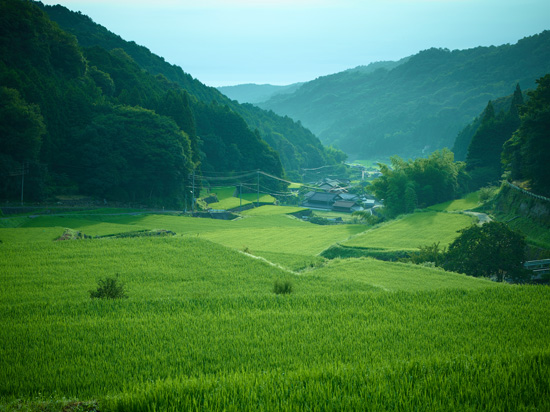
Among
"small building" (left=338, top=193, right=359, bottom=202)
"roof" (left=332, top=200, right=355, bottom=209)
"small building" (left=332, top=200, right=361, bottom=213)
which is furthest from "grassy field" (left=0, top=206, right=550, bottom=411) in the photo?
"small building" (left=338, top=193, right=359, bottom=202)

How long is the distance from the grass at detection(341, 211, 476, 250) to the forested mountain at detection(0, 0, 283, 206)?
88.8 feet

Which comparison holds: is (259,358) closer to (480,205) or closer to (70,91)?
(480,205)

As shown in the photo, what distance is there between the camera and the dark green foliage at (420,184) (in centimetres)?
4806

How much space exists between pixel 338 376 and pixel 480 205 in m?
41.0

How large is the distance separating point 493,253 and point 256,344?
17.1 metres

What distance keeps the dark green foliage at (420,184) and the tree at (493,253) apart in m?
25.3

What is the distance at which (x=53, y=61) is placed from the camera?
168ft

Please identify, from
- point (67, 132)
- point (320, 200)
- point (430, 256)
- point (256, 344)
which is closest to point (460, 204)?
point (430, 256)

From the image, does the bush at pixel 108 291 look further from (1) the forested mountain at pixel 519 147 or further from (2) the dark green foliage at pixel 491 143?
(2) the dark green foliage at pixel 491 143

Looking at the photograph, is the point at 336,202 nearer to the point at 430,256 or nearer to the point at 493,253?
the point at 430,256

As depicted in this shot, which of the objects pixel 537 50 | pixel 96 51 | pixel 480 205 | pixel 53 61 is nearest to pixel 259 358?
pixel 480 205

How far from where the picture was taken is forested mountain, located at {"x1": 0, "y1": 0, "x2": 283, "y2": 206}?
3928 cm

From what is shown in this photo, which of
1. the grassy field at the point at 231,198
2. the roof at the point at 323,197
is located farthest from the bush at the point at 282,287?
the roof at the point at 323,197

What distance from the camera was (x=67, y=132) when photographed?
47.1m
